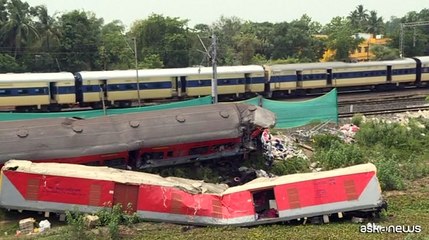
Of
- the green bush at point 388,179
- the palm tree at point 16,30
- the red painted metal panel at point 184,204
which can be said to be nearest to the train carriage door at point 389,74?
the green bush at point 388,179

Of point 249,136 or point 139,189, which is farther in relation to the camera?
point 249,136

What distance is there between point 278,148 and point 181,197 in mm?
7255

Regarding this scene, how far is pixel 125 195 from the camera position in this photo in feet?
42.8

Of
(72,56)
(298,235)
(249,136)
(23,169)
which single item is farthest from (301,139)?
(72,56)

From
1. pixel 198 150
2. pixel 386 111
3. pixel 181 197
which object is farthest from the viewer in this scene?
pixel 386 111

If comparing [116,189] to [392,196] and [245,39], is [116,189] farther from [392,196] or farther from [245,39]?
[245,39]

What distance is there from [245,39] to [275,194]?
184 feet

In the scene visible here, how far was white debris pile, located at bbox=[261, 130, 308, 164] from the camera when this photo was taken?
61.2 ft

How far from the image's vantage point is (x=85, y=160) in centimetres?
1549

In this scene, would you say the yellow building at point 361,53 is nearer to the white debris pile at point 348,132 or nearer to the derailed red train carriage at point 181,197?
the white debris pile at point 348,132

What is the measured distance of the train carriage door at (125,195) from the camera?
13.0 meters

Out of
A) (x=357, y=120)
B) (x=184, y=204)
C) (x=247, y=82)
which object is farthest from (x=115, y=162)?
(x=247, y=82)

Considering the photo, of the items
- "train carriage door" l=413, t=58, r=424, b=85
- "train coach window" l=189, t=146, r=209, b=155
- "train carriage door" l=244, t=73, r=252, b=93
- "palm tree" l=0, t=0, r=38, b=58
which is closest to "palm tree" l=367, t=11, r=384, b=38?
"train carriage door" l=413, t=58, r=424, b=85

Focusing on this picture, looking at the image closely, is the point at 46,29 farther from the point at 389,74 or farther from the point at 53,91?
the point at 389,74
